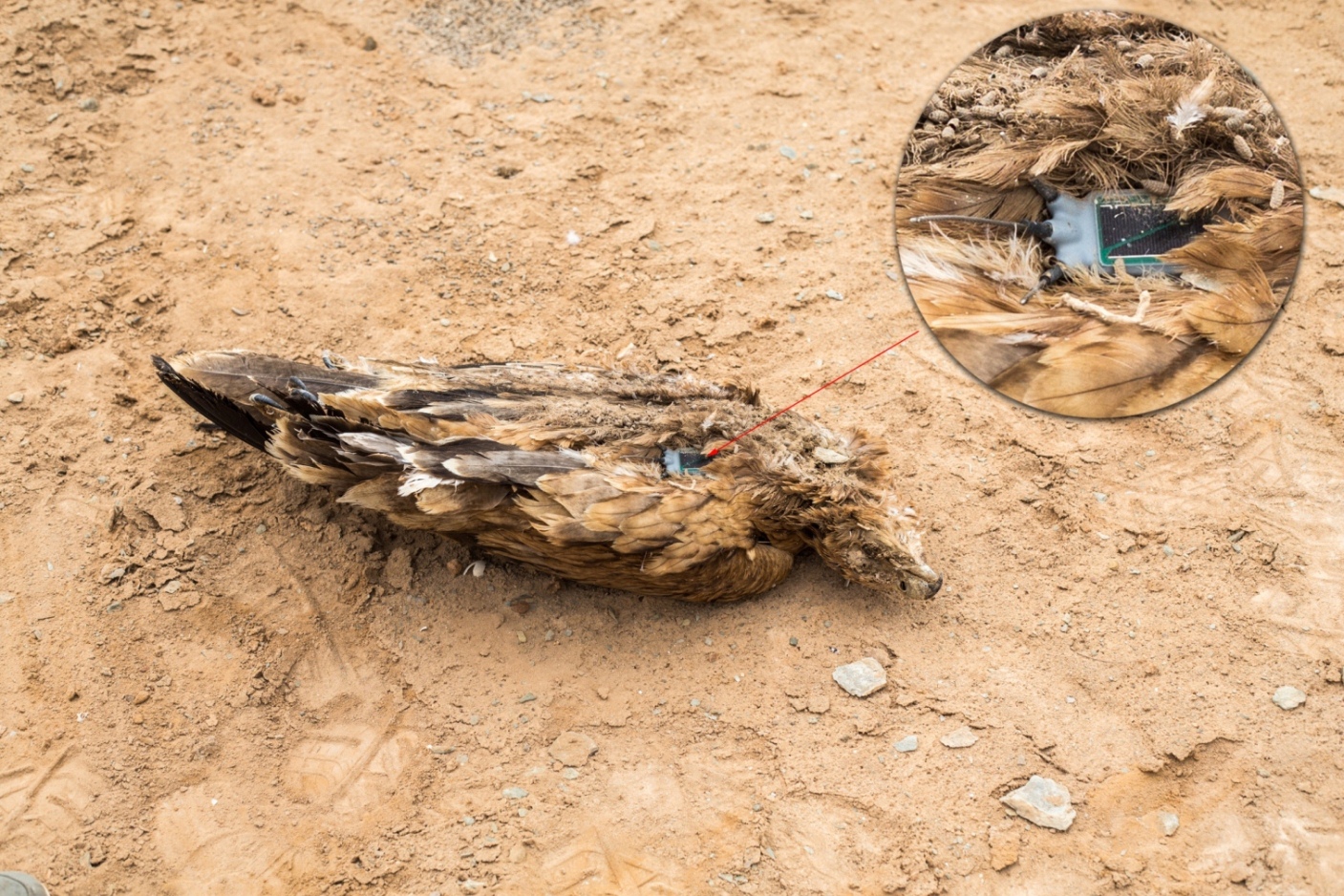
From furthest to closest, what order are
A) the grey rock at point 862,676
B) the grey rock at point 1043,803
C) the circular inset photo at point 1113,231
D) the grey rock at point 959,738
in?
the circular inset photo at point 1113,231 < the grey rock at point 862,676 < the grey rock at point 959,738 < the grey rock at point 1043,803

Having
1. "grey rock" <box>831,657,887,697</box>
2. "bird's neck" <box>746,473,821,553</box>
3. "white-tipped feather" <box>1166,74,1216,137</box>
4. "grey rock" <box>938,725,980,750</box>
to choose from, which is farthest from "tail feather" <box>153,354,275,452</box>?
"white-tipped feather" <box>1166,74,1216,137</box>

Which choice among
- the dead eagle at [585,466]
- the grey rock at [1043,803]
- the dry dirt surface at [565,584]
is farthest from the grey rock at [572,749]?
the grey rock at [1043,803]

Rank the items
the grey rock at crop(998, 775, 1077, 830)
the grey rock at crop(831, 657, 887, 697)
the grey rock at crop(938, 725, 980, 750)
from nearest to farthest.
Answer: the grey rock at crop(998, 775, 1077, 830) < the grey rock at crop(938, 725, 980, 750) < the grey rock at crop(831, 657, 887, 697)

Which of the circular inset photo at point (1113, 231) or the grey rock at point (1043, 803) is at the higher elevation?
the circular inset photo at point (1113, 231)

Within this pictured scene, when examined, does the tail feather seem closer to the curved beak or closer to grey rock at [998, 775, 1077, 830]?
the curved beak

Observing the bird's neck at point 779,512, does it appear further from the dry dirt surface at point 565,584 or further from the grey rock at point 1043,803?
the grey rock at point 1043,803

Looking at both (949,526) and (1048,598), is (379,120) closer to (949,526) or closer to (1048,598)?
(949,526)

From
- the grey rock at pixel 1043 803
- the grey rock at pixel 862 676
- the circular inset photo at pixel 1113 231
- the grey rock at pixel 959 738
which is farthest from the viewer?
the circular inset photo at pixel 1113 231
